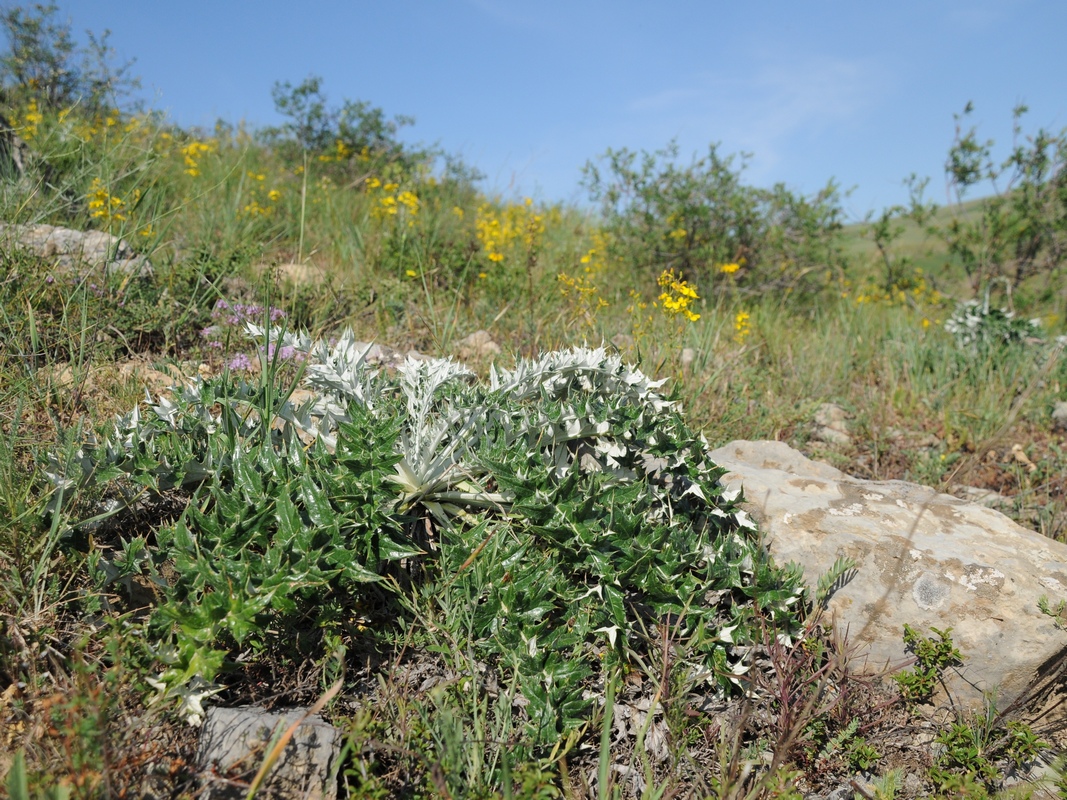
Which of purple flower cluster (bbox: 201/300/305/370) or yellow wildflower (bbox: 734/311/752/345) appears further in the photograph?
yellow wildflower (bbox: 734/311/752/345)

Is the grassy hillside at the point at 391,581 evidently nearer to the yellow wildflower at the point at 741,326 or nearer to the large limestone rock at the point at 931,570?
the large limestone rock at the point at 931,570

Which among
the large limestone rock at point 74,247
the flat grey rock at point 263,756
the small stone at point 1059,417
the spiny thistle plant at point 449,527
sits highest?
the large limestone rock at point 74,247

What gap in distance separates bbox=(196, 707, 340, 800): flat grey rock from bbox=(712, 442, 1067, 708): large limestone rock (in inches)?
59.2

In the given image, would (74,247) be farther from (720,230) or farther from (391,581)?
(720,230)

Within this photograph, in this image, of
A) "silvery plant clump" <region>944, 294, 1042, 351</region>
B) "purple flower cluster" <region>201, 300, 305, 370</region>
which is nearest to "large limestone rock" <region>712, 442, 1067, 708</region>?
"purple flower cluster" <region>201, 300, 305, 370</region>

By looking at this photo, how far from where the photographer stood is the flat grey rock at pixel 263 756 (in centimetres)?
159

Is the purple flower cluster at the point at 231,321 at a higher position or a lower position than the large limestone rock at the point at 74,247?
lower

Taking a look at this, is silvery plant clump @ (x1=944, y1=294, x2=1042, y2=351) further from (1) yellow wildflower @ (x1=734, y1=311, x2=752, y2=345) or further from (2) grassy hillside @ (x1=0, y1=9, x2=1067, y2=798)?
(2) grassy hillside @ (x1=0, y1=9, x2=1067, y2=798)

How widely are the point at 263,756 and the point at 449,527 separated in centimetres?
78

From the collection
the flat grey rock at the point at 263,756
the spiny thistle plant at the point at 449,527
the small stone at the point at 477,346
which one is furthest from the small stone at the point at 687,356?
the flat grey rock at the point at 263,756

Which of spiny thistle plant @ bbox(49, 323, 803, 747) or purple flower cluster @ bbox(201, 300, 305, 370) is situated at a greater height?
purple flower cluster @ bbox(201, 300, 305, 370)

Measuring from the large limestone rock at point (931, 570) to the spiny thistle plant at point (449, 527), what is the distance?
26 cm

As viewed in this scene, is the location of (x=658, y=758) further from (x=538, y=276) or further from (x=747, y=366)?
(x=538, y=276)

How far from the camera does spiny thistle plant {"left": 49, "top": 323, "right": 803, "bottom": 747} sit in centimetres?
182
